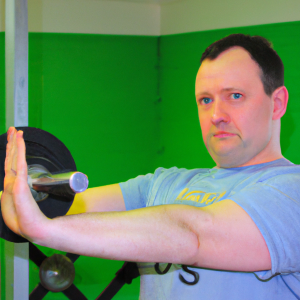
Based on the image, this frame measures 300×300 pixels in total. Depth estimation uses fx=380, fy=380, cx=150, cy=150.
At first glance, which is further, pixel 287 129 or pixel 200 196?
pixel 287 129

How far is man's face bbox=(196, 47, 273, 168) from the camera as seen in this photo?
1.04 metres

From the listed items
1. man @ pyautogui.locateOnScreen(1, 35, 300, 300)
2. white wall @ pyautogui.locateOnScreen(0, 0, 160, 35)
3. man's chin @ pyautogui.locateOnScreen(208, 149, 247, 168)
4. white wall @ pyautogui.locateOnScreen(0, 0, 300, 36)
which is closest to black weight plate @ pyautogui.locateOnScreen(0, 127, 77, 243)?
man @ pyautogui.locateOnScreen(1, 35, 300, 300)

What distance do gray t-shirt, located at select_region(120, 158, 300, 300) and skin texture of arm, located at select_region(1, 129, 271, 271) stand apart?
3 cm

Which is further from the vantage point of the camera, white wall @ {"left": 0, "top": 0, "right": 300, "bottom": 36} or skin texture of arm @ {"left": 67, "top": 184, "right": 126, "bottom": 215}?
white wall @ {"left": 0, "top": 0, "right": 300, "bottom": 36}

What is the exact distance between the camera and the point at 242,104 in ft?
3.43

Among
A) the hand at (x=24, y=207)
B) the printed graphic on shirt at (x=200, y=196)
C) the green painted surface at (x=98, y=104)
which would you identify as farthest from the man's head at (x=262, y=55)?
the green painted surface at (x=98, y=104)

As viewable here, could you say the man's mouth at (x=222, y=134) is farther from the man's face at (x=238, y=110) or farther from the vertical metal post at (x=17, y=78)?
the vertical metal post at (x=17, y=78)

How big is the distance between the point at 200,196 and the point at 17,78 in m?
0.70

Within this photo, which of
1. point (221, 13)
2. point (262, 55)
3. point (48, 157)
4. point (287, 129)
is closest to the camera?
point (48, 157)

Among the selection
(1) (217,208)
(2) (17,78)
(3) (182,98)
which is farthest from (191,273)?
(3) (182,98)

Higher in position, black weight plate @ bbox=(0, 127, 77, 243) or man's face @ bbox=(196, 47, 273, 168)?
man's face @ bbox=(196, 47, 273, 168)

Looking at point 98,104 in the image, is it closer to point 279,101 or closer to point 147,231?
point 279,101

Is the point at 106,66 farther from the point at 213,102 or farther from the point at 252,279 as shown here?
the point at 252,279

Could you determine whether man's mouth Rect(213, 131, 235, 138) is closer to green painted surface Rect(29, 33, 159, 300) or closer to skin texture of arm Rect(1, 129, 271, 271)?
skin texture of arm Rect(1, 129, 271, 271)
